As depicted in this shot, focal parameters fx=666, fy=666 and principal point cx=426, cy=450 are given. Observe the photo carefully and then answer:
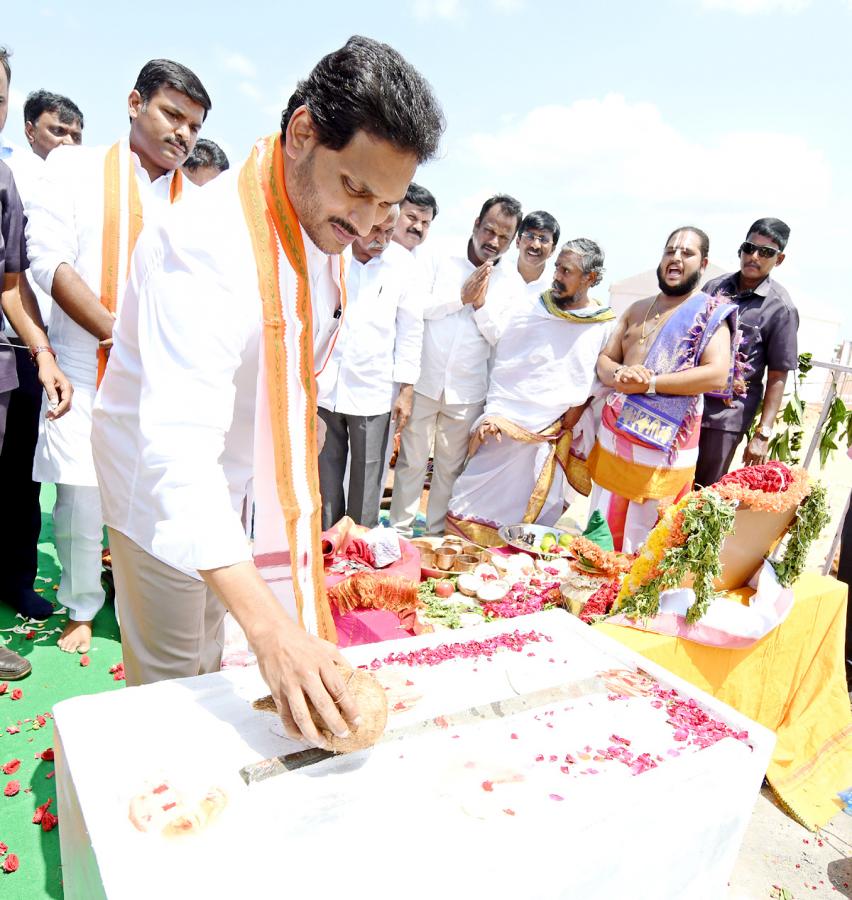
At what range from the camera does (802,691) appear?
8.77ft

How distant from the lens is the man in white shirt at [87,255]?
2643 mm

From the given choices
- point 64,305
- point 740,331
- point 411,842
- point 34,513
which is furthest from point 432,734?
point 740,331

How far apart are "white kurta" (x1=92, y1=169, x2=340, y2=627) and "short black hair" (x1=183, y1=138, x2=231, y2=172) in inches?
149

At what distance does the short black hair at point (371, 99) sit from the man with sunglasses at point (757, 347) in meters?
3.30

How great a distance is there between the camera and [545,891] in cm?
100

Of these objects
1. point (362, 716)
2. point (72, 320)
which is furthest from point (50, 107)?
point (362, 716)

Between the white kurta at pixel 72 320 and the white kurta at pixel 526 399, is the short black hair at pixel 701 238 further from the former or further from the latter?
the white kurta at pixel 72 320

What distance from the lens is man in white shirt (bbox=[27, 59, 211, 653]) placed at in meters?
2.64

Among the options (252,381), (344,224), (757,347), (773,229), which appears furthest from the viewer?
(757,347)

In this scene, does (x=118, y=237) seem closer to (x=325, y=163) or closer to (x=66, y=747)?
(x=325, y=163)

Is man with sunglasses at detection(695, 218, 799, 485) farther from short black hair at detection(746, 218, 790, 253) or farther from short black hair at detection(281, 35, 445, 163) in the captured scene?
short black hair at detection(281, 35, 445, 163)

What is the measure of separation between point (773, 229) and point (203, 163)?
3.80 metres

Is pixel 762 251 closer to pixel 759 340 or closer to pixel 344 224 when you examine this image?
pixel 759 340

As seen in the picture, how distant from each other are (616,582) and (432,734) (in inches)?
55.2
